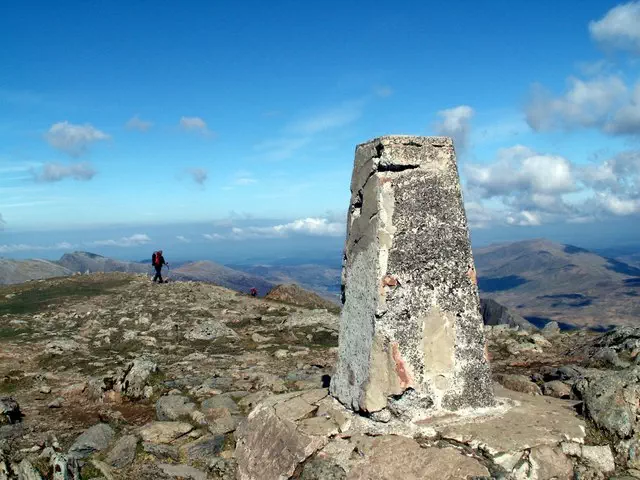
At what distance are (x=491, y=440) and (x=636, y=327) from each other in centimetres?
851

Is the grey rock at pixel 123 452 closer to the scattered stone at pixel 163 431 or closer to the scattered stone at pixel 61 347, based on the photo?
the scattered stone at pixel 163 431

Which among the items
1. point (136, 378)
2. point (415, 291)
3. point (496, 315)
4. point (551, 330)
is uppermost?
point (415, 291)

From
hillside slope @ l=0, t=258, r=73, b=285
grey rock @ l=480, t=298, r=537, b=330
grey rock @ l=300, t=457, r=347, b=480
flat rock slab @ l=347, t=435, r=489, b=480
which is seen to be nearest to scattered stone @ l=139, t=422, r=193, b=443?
grey rock @ l=300, t=457, r=347, b=480

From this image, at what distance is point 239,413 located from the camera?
8797 millimetres

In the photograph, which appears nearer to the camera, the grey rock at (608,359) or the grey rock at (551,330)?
the grey rock at (608,359)

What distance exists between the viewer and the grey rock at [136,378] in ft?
32.6

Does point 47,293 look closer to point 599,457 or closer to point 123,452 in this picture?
point 123,452

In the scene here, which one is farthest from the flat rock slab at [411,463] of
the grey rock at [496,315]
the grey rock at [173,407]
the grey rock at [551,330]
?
the grey rock at [496,315]

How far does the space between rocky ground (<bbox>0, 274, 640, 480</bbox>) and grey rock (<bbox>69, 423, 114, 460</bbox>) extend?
0.6 inches

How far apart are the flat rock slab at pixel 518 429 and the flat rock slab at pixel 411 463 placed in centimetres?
33

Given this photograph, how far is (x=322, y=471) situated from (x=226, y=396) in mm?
4223

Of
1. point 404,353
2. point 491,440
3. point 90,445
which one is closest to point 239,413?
point 90,445

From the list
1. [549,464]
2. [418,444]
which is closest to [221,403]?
[418,444]

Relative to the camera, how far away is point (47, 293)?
24297 mm
